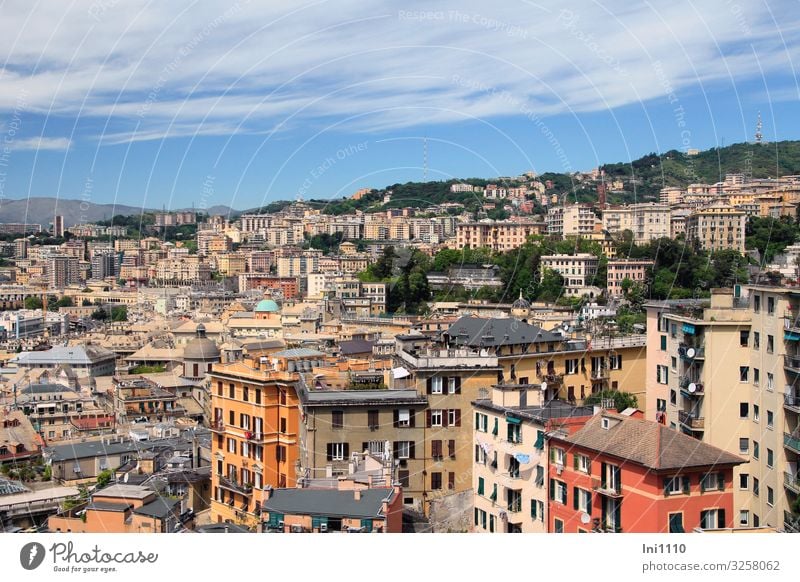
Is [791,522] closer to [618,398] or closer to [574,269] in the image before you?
[618,398]

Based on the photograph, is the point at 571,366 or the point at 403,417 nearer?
the point at 403,417

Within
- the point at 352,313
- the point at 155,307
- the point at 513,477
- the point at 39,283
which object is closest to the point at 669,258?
the point at 352,313

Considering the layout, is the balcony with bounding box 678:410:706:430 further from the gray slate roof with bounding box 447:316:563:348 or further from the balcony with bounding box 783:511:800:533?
the gray slate roof with bounding box 447:316:563:348

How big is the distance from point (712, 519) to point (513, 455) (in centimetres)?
141

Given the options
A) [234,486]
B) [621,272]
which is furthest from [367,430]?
[621,272]

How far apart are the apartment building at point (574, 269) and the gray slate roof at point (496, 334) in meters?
15.3

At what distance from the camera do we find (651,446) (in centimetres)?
561

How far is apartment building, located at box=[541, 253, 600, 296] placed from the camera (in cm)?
2586

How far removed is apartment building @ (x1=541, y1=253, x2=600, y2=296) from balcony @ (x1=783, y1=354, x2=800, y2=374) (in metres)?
18.3

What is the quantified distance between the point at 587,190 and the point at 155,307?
1684 cm

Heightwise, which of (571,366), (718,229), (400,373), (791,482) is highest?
(718,229)

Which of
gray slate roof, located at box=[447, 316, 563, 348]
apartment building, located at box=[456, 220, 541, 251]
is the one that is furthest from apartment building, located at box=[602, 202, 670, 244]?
gray slate roof, located at box=[447, 316, 563, 348]

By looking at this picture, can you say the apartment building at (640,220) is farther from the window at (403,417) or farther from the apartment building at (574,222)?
the window at (403,417)

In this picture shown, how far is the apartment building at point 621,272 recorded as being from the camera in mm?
23969
